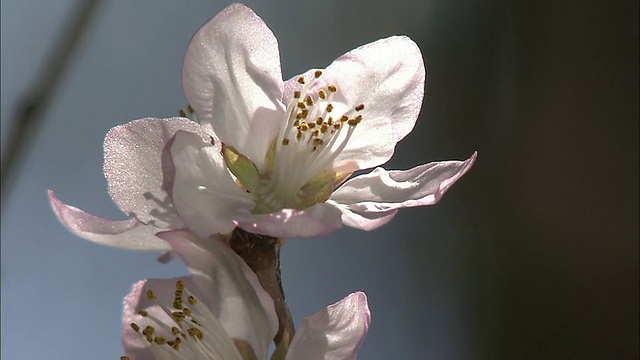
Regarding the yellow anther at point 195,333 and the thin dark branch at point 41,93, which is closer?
the yellow anther at point 195,333

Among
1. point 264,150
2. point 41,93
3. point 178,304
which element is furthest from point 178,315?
point 41,93

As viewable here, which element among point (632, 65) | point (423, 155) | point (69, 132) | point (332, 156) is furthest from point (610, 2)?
point (332, 156)

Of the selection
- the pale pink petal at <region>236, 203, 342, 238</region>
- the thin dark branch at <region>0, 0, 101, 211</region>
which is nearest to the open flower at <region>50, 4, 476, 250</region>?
the pale pink petal at <region>236, 203, 342, 238</region>

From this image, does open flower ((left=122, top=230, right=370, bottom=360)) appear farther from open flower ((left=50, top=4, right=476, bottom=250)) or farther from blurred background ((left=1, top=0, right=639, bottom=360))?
blurred background ((left=1, top=0, right=639, bottom=360))

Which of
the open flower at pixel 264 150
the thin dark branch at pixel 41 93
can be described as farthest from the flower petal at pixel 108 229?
the thin dark branch at pixel 41 93

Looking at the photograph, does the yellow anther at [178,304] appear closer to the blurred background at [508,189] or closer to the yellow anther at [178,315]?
the yellow anther at [178,315]

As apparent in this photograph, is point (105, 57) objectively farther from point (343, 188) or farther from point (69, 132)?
point (343, 188)
